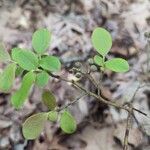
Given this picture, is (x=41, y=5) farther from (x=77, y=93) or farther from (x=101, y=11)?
(x=77, y=93)

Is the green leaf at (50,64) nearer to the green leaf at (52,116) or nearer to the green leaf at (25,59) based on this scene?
the green leaf at (25,59)

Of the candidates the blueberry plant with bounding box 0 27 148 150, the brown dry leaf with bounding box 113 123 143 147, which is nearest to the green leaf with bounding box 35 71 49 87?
the blueberry plant with bounding box 0 27 148 150

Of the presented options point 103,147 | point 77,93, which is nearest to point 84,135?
point 103,147

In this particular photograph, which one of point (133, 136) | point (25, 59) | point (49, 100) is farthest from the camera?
point (133, 136)

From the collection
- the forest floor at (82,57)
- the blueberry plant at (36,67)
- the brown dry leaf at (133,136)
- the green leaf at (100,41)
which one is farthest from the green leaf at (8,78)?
the brown dry leaf at (133,136)

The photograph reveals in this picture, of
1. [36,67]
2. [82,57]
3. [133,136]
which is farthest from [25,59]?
[82,57]

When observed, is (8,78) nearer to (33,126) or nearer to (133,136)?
(33,126)
